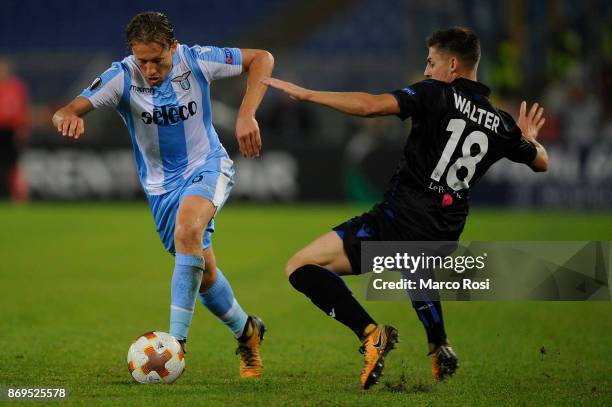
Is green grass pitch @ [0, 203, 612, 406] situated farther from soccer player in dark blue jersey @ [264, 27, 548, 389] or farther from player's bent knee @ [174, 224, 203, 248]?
player's bent knee @ [174, 224, 203, 248]

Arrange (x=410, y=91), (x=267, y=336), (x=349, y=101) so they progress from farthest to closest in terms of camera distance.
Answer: (x=267, y=336)
(x=410, y=91)
(x=349, y=101)

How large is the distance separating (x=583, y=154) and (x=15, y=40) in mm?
15190

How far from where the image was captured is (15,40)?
1025 inches

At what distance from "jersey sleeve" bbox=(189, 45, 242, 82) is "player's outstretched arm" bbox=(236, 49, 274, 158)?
0.06m

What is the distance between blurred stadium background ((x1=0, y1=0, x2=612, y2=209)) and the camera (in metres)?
17.3

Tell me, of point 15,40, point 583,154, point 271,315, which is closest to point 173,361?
point 271,315

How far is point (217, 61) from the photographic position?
20.3ft

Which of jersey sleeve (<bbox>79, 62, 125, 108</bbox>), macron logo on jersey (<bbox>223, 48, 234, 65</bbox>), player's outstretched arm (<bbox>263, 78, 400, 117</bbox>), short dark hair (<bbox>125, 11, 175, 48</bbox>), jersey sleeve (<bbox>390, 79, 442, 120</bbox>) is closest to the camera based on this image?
player's outstretched arm (<bbox>263, 78, 400, 117</bbox>)

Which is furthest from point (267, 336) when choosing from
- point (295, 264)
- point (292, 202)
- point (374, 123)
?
point (374, 123)

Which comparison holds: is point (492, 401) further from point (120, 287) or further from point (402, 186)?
point (120, 287)

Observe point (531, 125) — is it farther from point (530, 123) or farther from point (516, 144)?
point (516, 144)

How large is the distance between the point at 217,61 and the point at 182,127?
0.45 meters
